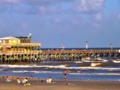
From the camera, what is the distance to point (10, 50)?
307ft

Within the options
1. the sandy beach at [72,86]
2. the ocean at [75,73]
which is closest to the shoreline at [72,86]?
the sandy beach at [72,86]

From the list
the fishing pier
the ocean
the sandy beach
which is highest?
the fishing pier

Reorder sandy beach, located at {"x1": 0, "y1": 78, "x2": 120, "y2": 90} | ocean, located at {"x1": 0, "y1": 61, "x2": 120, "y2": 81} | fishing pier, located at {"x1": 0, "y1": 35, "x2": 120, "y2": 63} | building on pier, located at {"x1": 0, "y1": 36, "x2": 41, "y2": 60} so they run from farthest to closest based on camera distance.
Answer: fishing pier, located at {"x1": 0, "y1": 35, "x2": 120, "y2": 63} → building on pier, located at {"x1": 0, "y1": 36, "x2": 41, "y2": 60} → ocean, located at {"x1": 0, "y1": 61, "x2": 120, "y2": 81} → sandy beach, located at {"x1": 0, "y1": 78, "x2": 120, "y2": 90}

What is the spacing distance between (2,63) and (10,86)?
50.3 m

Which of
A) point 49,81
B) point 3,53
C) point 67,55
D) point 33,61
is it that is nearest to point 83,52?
point 67,55

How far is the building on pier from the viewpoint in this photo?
302 ft

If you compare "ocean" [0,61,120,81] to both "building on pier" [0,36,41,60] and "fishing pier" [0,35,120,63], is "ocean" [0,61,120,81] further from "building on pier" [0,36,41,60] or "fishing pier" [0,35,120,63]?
"fishing pier" [0,35,120,63]

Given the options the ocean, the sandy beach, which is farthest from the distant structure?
the sandy beach

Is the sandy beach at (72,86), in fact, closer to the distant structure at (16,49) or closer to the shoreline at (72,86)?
the shoreline at (72,86)

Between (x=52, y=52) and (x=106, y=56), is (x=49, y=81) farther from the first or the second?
(x=106, y=56)

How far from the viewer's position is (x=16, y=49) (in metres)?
94.2

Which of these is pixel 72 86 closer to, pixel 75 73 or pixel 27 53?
pixel 75 73

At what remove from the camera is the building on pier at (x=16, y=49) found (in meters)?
92.1

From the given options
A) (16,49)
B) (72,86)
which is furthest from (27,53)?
(72,86)
